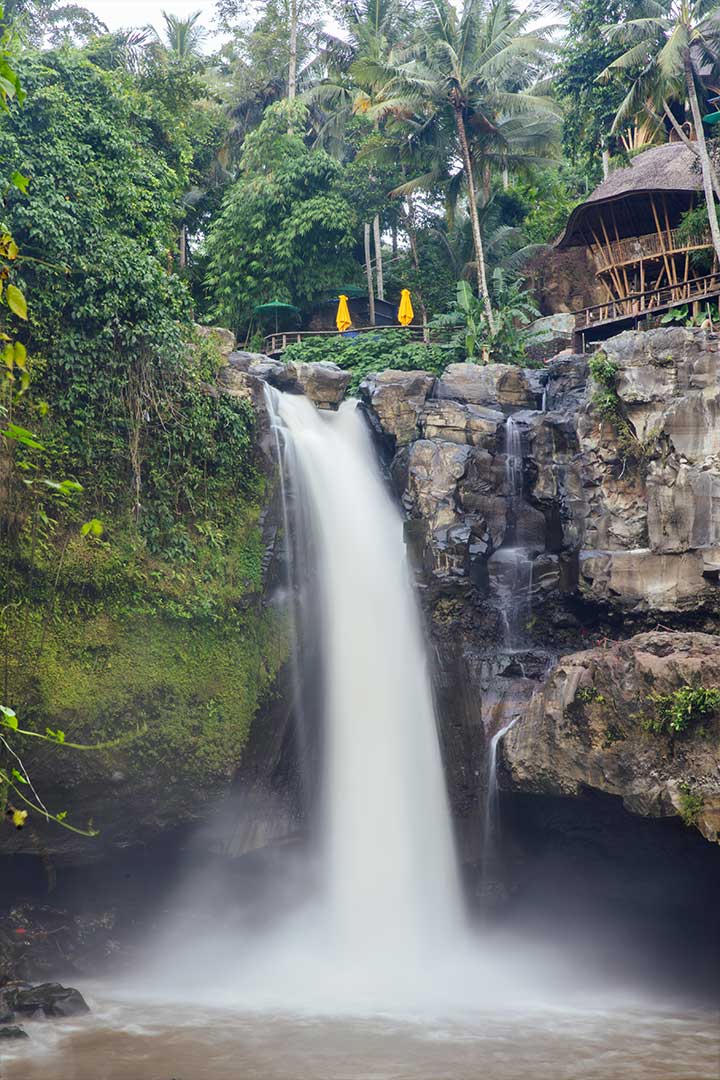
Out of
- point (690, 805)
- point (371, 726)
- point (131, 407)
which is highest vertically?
point (131, 407)

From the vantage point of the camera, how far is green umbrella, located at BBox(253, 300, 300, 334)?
27.4 m

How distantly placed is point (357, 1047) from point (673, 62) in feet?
64.8

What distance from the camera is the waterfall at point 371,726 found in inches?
506

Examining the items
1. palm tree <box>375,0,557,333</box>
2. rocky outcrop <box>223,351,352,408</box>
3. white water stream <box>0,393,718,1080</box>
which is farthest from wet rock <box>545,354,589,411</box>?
palm tree <box>375,0,557,333</box>

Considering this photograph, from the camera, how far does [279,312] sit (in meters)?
29.0

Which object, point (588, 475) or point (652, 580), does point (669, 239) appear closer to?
point (588, 475)

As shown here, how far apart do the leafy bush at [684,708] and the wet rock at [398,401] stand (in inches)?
262

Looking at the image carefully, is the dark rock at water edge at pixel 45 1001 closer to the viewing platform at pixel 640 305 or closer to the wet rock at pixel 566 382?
the wet rock at pixel 566 382

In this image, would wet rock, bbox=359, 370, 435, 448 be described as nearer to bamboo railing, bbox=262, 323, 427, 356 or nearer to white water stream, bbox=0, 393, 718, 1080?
A: white water stream, bbox=0, 393, 718, 1080

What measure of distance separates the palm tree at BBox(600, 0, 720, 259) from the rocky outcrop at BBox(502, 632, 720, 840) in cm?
1245

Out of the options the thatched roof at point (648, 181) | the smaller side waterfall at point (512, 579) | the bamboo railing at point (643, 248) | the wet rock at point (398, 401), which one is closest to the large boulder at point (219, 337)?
the wet rock at point (398, 401)

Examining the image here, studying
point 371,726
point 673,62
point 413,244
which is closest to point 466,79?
point 673,62

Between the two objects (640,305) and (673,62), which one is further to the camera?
(640,305)

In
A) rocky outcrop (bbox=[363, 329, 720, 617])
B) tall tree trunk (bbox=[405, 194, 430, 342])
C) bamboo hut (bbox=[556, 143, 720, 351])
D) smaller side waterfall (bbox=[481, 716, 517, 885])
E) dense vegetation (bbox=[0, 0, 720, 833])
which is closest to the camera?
dense vegetation (bbox=[0, 0, 720, 833])
